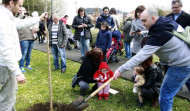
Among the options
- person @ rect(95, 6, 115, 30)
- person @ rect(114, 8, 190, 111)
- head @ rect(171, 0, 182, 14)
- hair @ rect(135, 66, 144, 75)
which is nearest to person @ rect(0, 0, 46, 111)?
person @ rect(114, 8, 190, 111)

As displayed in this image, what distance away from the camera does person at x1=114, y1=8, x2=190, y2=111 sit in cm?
253

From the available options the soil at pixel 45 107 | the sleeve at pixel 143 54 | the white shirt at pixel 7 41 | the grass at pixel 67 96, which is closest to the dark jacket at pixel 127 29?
the grass at pixel 67 96

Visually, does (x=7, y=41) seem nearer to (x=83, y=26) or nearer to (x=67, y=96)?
(x=67, y=96)

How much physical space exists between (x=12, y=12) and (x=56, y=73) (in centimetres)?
381

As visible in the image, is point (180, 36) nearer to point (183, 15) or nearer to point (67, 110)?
point (183, 15)

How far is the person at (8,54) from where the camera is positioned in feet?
7.39

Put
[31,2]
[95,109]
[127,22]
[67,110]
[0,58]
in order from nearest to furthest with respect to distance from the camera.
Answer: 1. [0,58]
2. [67,110]
3. [95,109]
4. [127,22]
5. [31,2]

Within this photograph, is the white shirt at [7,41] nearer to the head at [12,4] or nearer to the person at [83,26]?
the head at [12,4]

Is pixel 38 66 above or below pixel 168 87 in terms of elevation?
below

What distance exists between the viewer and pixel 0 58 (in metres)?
2.39

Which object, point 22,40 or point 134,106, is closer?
point 134,106

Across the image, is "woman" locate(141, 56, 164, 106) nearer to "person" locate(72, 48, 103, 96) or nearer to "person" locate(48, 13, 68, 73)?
"person" locate(72, 48, 103, 96)

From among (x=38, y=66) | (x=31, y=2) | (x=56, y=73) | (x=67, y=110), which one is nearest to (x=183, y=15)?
(x=67, y=110)

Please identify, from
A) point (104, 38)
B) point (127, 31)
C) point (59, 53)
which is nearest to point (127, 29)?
point (127, 31)
